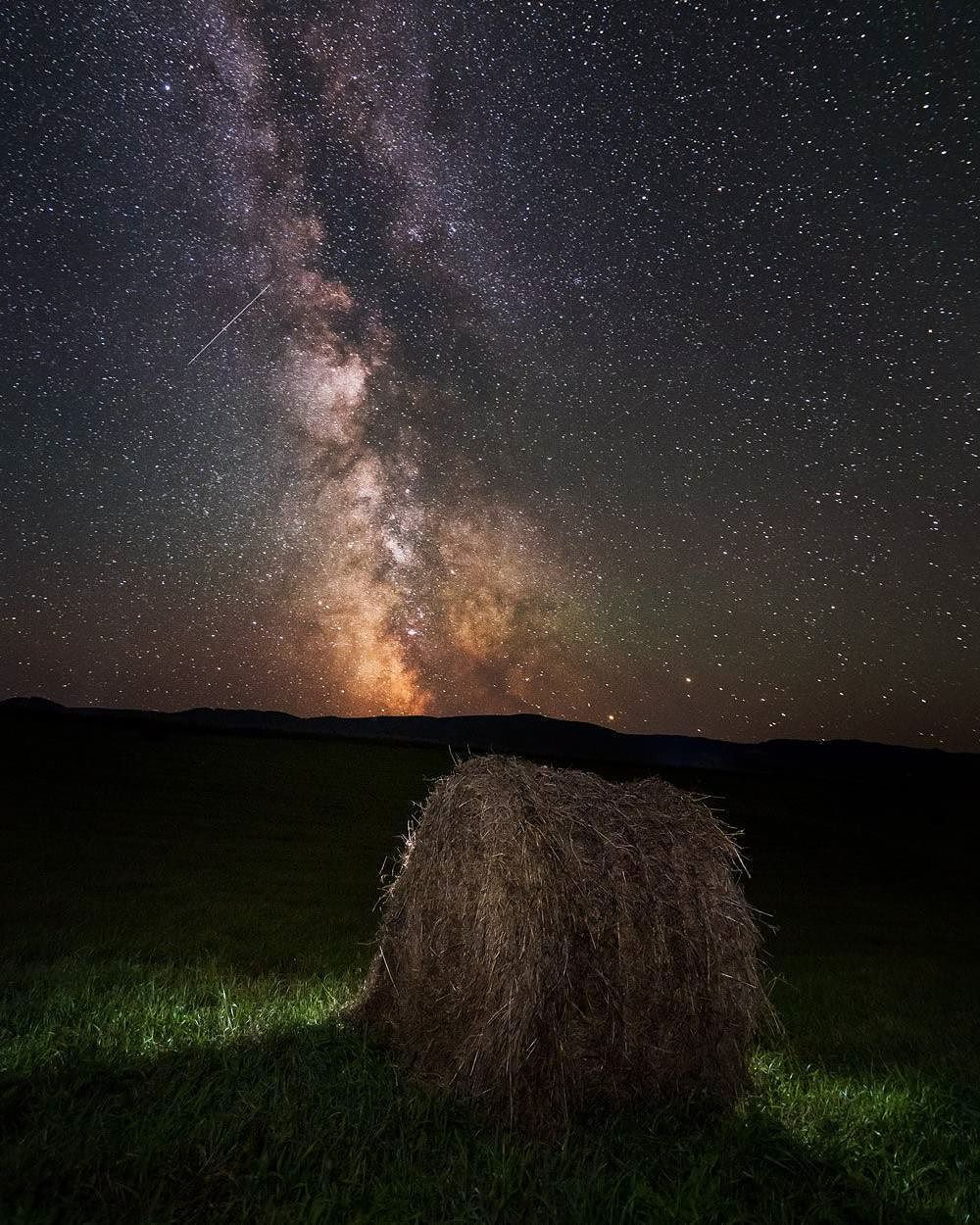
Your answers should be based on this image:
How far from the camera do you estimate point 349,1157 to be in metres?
5.37

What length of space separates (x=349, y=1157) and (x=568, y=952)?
1.98 metres

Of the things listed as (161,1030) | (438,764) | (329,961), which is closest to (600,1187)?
(161,1030)

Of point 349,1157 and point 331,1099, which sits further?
point 331,1099

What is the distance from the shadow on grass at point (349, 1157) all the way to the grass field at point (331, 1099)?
17 mm

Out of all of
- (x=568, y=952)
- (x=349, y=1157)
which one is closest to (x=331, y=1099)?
(x=349, y=1157)

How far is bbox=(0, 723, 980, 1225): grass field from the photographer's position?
5000 millimetres

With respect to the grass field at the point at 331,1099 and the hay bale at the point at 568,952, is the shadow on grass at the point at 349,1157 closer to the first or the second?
the grass field at the point at 331,1099

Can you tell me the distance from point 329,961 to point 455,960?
471 cm

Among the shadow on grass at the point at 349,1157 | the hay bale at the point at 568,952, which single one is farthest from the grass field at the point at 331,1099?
the hay bale at the point at 568,952

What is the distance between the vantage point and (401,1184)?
5.11m

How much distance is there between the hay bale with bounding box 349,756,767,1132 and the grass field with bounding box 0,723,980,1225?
315 mm

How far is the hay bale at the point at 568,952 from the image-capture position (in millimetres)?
6363

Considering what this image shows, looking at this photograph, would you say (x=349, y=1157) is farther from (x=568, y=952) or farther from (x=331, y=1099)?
(x=568, y=952)

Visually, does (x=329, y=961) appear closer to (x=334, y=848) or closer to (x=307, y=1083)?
(x=307, y=1083)
